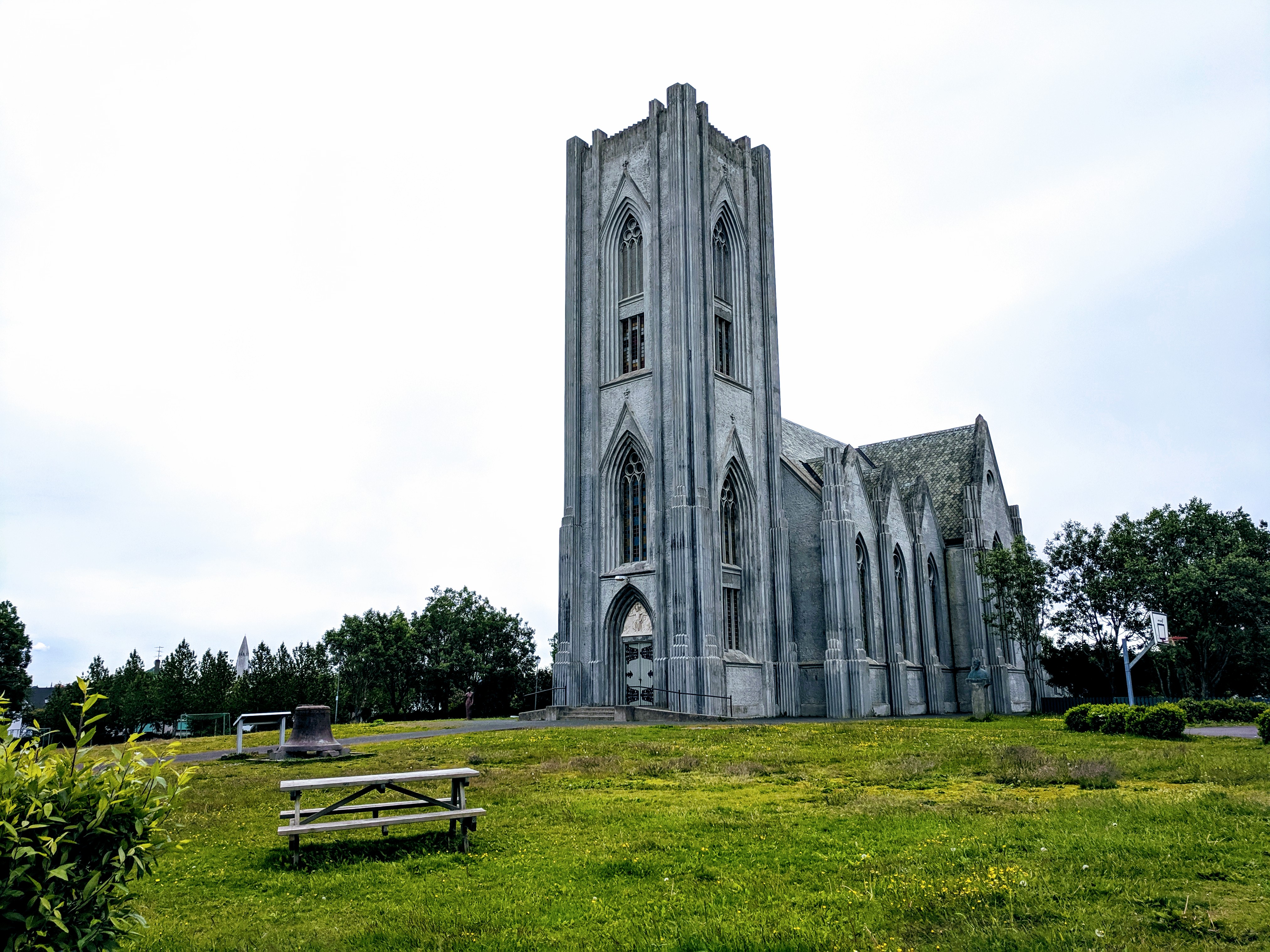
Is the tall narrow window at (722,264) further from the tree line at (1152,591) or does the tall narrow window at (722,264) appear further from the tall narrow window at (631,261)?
the tree line at (1152,591)

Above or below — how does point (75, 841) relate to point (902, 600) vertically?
below

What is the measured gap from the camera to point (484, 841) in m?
10.5

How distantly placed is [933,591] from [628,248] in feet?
88.0

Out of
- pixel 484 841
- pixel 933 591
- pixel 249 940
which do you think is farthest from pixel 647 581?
pixel 249 940

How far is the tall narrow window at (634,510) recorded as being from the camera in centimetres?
4338

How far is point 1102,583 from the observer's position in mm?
39531

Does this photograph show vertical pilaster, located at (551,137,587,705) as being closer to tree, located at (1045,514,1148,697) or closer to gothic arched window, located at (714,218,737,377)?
gothic arched window, located at (714,218,737,377)

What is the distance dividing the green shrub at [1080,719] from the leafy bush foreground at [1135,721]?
2 centimetres

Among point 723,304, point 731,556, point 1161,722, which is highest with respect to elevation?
point 723,304

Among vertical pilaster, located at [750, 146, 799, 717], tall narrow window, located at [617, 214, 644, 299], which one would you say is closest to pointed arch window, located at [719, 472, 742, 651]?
vertical pilaster, located at [750, 146, 799, 717]

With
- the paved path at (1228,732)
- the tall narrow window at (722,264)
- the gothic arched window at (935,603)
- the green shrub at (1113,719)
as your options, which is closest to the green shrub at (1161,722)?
the green shrub at (1113,719)

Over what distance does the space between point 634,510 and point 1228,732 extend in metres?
25.5

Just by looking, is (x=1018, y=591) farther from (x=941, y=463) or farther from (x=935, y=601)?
(x=941, y=463)

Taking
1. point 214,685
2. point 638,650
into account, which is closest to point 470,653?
point 214,685
